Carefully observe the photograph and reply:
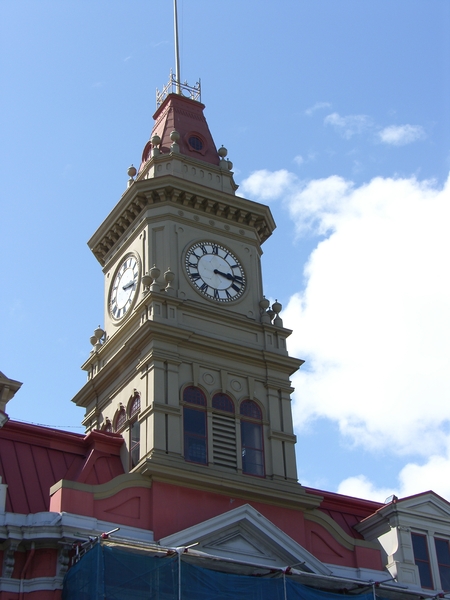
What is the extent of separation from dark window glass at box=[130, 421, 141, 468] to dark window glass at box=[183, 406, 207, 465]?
5.21 ft

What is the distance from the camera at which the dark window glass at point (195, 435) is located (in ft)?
117

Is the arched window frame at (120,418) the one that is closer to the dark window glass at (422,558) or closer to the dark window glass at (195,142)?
the dark window glass at (422,558)

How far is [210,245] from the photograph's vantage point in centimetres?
4097

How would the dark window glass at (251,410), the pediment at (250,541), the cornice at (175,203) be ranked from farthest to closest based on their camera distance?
the cornice at (175,203), the dark window glass at (251,410), the pediment at (250,541)

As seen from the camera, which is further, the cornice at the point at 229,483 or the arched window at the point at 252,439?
the arched window at the point at 252,439

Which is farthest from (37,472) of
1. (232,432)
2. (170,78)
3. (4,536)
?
(170,78)

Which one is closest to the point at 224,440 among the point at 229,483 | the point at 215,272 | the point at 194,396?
the point at 194,396

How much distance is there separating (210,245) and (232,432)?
7.73 m

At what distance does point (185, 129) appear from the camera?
147ft

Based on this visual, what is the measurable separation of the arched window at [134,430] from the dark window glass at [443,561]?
36.4 feet

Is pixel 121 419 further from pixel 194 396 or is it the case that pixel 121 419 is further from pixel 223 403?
pixel 223 403

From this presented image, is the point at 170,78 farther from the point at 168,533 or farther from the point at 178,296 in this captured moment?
the point at 168,533

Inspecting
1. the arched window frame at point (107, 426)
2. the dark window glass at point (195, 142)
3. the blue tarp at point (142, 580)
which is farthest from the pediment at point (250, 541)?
the dark window glass at point (195, 142)

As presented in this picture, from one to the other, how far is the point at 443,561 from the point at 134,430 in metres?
11.8
